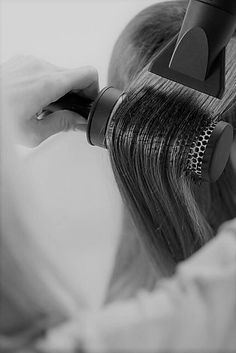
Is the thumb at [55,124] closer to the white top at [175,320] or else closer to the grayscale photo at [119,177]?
the grayscale photo at [119,177]

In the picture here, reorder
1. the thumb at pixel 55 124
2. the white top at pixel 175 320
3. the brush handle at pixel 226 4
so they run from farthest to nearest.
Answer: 1. the thumb at pixel 55 124
2. the brush handle at pixel 226 4
3. the white top at pixel 175 320

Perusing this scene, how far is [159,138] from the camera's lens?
80cm

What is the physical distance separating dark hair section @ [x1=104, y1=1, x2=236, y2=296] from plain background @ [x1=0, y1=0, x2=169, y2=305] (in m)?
0.21

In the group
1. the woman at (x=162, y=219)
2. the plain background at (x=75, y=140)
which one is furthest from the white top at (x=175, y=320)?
the plain background at (x=75, y=140)

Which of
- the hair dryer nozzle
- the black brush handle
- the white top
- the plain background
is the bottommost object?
the plain background

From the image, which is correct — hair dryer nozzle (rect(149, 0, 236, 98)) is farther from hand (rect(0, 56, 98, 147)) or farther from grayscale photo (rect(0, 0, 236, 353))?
hand (rect(0, 56, 98, 147))

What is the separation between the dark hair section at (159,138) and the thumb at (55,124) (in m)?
0.09

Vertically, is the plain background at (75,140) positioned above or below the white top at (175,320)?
below

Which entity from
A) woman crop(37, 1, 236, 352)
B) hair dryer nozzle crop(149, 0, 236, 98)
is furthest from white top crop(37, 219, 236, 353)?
hair dryer nozzle crop(149, 0, 236, 98)

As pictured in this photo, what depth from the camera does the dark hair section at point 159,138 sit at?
0.79 metres

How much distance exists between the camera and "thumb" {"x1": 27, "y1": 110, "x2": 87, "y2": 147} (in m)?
0.88

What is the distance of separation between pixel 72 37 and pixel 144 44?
17.5 inches

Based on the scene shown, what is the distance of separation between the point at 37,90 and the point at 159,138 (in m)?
0.17

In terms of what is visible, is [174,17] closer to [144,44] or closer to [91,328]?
[144,44]
